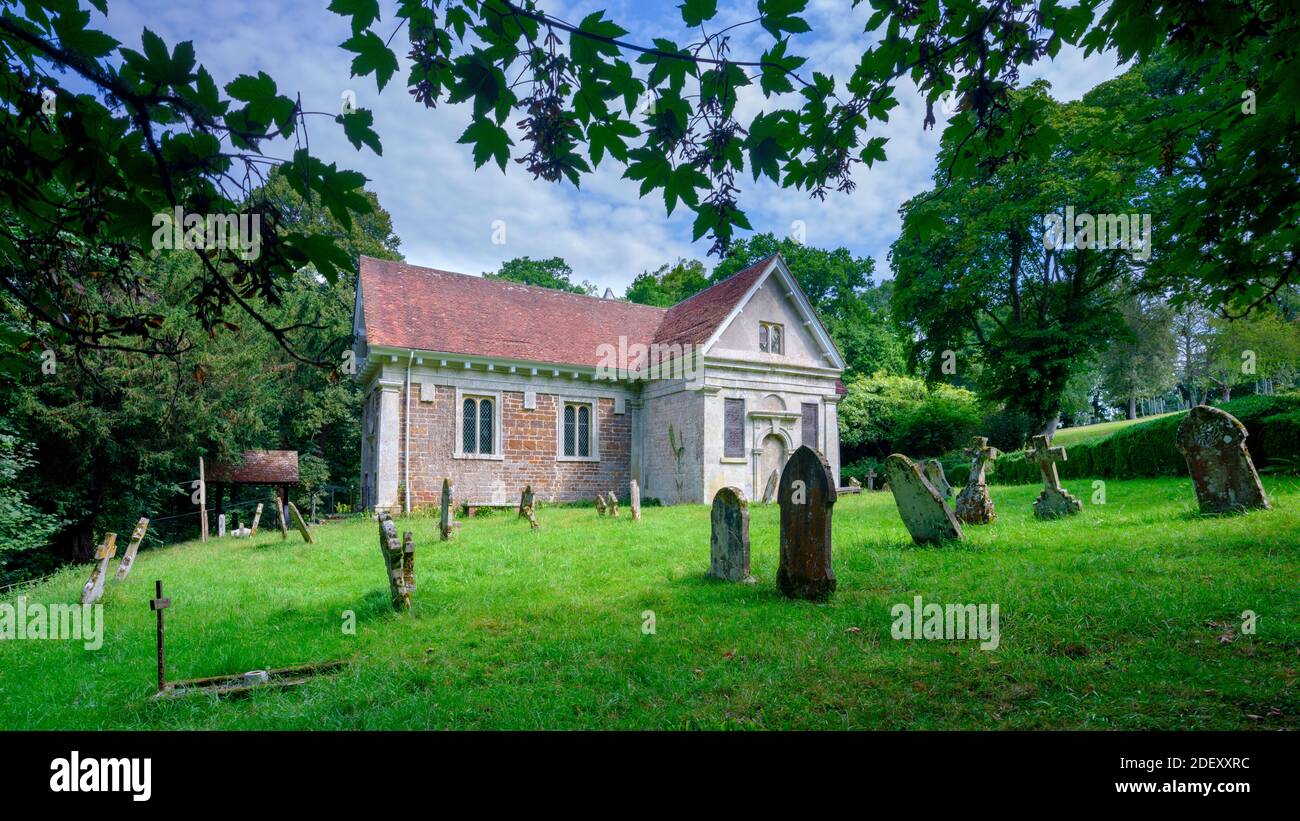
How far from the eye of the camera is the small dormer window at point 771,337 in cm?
2308

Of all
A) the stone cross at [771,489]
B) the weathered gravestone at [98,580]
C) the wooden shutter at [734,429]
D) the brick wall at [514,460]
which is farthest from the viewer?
the wooden shutter at [734,429]

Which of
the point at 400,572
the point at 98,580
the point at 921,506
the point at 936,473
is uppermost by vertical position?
the point at 936,473

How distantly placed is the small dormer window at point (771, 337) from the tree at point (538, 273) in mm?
25866

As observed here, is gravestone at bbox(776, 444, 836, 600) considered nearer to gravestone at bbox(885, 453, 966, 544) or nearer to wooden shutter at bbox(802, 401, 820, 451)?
gravestone at bbox(885, 453, 966, 544)

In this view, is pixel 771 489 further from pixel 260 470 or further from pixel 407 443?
pixel 260 470

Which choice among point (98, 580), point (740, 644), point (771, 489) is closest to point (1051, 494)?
point (740, 644)

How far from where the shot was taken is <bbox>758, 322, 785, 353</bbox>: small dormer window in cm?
2308

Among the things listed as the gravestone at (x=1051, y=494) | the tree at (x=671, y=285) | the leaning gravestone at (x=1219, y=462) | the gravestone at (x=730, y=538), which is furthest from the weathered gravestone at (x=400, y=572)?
the tree at (x=671, y=285)

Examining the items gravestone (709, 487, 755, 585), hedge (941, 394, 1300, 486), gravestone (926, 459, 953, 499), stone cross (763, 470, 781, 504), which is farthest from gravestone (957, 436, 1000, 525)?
stone cross (763, 470, 781, 504)

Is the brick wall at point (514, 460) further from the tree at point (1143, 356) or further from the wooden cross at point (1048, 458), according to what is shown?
the tree at point (1143, 356)

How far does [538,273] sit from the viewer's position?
47.7 metres

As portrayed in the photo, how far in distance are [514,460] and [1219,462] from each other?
59.8ft

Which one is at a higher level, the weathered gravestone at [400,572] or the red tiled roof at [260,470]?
the red tiled roof at [260,470]
